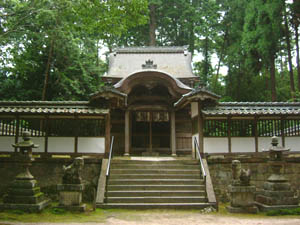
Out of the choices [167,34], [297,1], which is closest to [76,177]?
[297,1]

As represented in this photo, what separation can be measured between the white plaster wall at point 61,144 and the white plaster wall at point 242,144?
20.6ft

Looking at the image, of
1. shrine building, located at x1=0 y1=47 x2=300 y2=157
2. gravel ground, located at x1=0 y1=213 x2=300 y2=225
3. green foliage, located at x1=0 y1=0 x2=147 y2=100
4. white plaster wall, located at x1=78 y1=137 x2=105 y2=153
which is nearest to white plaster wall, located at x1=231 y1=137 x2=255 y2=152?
shrine building, located at x1=0 y1=47 x2=300 y2=157

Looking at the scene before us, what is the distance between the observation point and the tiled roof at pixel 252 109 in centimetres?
1155

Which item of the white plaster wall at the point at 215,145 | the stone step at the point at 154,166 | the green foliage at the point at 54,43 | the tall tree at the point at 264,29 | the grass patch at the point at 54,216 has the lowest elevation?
the grass patch at the point at 54,216

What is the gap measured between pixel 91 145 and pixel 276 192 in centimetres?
668

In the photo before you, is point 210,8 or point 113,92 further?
point 210,8

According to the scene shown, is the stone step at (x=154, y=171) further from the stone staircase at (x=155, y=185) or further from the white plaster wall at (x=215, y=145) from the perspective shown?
the white plaster wall at (x=215, y=145)

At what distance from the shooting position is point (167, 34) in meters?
31.6

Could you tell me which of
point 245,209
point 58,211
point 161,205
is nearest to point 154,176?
point 161,205

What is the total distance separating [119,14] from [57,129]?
5.14m

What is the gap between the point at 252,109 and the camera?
1216 centimetres

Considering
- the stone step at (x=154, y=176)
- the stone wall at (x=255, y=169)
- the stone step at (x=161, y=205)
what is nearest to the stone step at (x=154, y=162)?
the stone wall at (x=255, y=169)

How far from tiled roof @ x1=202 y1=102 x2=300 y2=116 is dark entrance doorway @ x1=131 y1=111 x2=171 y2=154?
433 centimetres

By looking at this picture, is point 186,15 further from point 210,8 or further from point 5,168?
point 5,168
